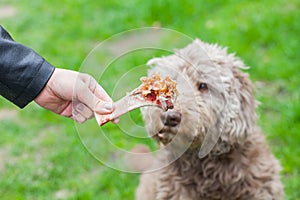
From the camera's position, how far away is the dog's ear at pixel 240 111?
3699mm

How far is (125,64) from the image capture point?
4.84 metres

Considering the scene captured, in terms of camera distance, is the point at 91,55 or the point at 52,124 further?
the point at 52,124

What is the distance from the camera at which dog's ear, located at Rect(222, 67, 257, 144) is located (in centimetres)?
370

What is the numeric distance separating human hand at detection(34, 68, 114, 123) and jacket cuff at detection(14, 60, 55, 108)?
0.09 feet

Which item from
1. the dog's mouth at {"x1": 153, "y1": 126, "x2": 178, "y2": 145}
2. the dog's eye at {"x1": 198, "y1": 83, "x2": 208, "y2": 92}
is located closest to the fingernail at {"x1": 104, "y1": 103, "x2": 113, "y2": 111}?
the dog's mouth at {"x1": 153, "y1": 126, "x2": 178, "y2": 145}

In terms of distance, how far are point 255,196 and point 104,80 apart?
3.95 ft

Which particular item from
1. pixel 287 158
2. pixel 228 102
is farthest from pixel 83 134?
pixel 287 158

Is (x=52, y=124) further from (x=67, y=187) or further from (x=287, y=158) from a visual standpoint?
(x=287, y=158)

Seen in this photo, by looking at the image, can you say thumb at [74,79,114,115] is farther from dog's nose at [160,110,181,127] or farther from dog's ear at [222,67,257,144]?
dog's ear at [222,67,257,144]

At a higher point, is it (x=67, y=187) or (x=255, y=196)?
(x=255, y=196)

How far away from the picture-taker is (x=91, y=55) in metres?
3.05

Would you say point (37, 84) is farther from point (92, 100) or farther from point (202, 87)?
point (202, 87)

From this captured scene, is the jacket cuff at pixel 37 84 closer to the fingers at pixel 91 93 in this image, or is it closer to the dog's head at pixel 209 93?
the fingers at pixel 91 93

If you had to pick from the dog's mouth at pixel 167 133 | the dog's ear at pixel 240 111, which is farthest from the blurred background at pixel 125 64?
the dog's ear at pixel 240 111
